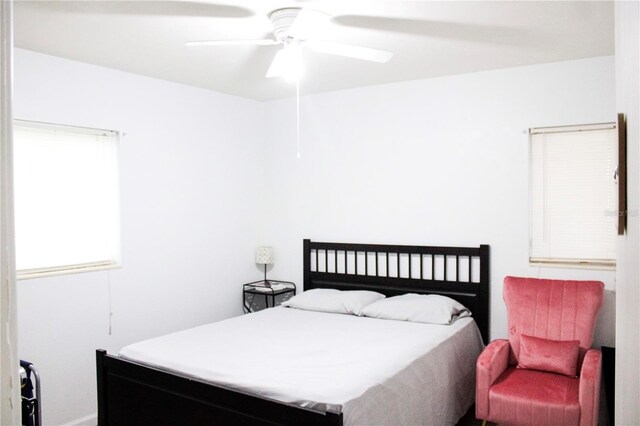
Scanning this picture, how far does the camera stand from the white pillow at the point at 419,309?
3.63 meters

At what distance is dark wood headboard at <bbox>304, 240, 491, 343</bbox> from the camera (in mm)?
3881

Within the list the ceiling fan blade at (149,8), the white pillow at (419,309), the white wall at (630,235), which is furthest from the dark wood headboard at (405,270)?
the white wall at (630,235)

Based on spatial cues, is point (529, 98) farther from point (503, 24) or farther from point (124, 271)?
point (124, 271)

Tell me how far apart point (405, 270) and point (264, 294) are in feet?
4.20

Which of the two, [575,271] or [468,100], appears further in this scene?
[468,100]

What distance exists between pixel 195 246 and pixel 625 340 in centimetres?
361

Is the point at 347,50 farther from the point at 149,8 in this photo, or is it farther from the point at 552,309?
the point at 552,309

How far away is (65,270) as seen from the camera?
3463 millimetres

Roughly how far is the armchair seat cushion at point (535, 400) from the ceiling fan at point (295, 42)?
2.02 meters

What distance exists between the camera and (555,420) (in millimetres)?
2756

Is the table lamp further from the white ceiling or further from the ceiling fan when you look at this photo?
the ceiling fan

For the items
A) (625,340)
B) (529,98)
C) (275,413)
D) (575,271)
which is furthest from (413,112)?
(625,340)

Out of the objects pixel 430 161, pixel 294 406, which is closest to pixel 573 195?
pixel 430 161

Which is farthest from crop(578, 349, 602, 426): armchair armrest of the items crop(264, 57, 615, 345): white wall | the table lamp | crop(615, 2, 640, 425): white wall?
the table lamp
